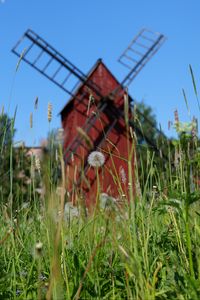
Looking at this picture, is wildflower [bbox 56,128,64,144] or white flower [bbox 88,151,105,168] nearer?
wildflower [bbox 56,128,64,144]

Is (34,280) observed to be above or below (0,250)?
below

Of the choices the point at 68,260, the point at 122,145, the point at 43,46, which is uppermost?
the point at 43,46

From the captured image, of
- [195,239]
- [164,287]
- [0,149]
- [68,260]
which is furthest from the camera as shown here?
[0,149]

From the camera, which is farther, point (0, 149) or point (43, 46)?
point (43, 46)

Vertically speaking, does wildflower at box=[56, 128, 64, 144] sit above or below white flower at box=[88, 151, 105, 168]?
below

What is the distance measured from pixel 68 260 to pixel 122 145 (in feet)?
57.2

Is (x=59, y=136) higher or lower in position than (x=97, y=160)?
lower

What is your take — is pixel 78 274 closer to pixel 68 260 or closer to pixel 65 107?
pixel 68 260

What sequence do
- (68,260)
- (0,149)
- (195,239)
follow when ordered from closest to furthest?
(195,239) < (68,260) < (0,149)

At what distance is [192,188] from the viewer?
2.35 meters

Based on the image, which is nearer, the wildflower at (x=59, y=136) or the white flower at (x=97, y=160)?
the wildflower at (x=59, y=136)

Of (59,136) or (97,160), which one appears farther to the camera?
(97,160)

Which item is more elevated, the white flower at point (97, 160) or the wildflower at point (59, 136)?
the white flower at point (97, 160)

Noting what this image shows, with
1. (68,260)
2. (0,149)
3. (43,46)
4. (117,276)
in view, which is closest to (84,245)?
(68,260)
